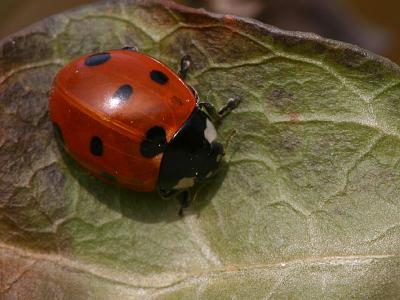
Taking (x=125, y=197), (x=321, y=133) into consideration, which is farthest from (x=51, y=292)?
(x=321, y=133)

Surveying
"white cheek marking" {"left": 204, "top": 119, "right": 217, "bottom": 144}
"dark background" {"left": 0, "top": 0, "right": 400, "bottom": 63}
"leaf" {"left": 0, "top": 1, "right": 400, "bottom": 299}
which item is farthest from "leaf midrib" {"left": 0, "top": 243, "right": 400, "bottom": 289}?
"dark background" {"left": 0, "top": 0, "right": 400, "bottom": 63}

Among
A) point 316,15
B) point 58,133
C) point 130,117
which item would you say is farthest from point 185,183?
point 316,15

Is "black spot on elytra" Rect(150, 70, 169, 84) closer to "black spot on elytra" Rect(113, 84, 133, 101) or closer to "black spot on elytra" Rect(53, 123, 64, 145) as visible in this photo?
"black spot on elytra" Rect(113, 84, 133, 101)

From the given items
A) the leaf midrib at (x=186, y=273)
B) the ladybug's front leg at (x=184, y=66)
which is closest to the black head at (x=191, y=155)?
the ladybug's front leg at (x=184, y=66)

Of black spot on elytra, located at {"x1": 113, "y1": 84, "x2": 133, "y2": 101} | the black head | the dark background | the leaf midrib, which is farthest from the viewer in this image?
the dark background

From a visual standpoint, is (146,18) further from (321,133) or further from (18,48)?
(321,133)
